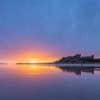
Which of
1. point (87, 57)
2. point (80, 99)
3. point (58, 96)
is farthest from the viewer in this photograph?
point (87, 57)

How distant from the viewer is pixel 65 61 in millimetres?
177500

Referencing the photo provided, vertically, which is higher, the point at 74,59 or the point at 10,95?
the point at 74,59

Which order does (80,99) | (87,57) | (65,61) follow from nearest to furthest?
(80,99) < (87,57) < (65,61)

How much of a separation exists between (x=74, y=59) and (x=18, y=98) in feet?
499

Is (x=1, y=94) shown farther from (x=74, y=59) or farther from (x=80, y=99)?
(x=74, y=59)

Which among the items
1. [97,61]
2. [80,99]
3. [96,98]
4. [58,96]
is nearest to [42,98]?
[58,96]

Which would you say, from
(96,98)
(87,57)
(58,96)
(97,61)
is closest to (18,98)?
(58,96)

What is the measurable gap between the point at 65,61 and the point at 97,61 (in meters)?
25.1

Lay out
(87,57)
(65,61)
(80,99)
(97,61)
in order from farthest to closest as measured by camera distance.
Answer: (65,61) → (97,61) → (87,57) → (80,99)

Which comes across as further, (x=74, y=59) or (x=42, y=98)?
(x=74, y=59)

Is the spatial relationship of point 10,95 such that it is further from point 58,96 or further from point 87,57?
point 87,57

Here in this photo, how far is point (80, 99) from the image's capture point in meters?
15.9

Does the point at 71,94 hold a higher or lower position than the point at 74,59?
lower

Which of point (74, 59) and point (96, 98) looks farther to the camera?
point (74, 59)
